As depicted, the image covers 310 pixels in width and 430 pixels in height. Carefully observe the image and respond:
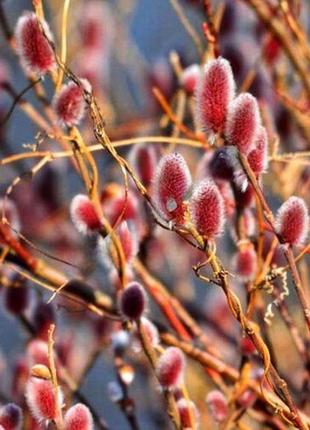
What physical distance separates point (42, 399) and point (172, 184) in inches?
11.0

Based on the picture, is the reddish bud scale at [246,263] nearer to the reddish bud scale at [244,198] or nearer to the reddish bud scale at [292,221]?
the reddish bud scale at [244,198]

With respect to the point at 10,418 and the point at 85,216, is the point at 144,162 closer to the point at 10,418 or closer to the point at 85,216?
the point at 85,216

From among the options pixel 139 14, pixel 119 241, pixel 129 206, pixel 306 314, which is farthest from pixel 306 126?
pixel 139 14

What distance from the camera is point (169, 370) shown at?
4.04 ft

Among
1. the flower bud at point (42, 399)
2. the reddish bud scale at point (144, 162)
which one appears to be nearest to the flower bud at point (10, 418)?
the flower bud at point (42, 399)

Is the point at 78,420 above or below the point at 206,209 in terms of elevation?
below

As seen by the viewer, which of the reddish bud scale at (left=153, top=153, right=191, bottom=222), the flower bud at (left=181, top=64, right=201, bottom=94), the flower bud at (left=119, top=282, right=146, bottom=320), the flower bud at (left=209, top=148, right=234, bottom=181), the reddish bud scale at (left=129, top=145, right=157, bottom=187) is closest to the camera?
the reddish bud scale at (left=153, top=153, right=191, bottom=222)

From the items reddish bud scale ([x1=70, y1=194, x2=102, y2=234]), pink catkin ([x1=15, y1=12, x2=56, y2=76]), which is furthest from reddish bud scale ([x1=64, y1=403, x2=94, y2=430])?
pink catkin ([x1=15, y1=12, x2=56, y2=76])

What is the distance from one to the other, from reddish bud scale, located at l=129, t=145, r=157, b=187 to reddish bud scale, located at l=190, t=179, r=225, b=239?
387 millimetres

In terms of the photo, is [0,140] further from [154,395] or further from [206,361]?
[206,361]

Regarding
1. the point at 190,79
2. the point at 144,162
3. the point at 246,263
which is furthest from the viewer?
the point at 190,79

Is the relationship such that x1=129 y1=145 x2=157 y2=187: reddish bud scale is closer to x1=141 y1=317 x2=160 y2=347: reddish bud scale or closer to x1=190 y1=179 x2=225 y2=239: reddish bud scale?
x1=141 y1=317 x2=160 y2=347: reddish bud scale

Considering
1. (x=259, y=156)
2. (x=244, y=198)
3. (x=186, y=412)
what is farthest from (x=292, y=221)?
(x=186, y=412)

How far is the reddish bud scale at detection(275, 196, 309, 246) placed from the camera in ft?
3.62
